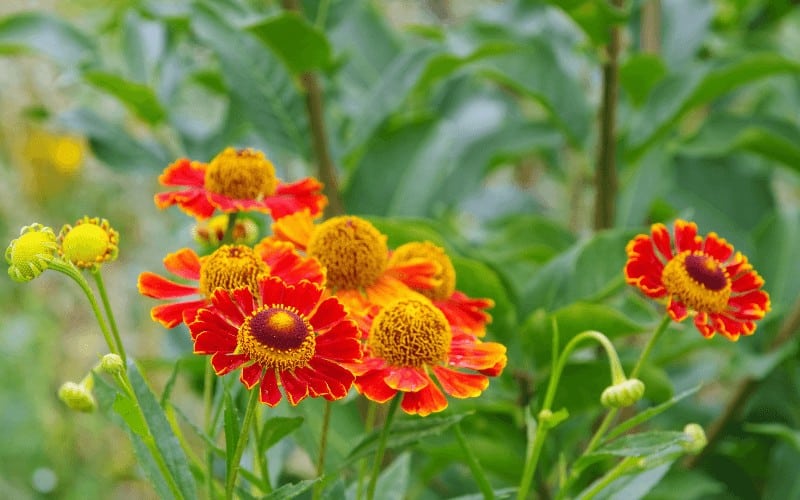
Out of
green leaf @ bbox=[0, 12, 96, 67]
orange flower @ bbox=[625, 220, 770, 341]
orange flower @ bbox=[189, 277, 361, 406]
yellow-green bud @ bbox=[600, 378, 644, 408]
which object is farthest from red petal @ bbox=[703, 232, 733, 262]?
green leaf @ bbox=[0, 12, 96, 67]

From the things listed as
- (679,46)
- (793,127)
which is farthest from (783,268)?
(679,46)

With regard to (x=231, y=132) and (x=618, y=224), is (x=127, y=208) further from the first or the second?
(x=618, y=224)

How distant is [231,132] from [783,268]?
0.61 meters

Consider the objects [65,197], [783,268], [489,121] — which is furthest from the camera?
[65,197]

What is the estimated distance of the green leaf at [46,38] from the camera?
906mm

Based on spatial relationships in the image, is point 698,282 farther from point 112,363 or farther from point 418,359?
point 112,363

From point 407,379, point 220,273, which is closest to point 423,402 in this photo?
point 407,379

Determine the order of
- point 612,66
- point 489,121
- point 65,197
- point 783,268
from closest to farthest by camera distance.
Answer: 1. point 612,66
2. point 783,268
3. point 489,121
4. point 65,197

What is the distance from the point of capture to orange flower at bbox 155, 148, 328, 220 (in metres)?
0.47

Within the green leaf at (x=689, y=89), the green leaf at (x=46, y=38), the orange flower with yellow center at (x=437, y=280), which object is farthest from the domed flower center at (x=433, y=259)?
the green leaf at (x=46, y=38)

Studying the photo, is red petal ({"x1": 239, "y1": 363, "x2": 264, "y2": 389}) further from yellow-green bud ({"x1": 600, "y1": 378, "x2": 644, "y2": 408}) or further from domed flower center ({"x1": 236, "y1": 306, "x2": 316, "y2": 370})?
yellow-green bud ({"x1": 600, "y1": 378, "x2": 644, "y2": 408})

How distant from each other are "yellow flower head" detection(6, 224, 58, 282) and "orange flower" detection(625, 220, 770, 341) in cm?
28

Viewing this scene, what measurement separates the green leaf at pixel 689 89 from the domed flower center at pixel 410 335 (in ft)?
1.64

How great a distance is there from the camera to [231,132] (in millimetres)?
941
